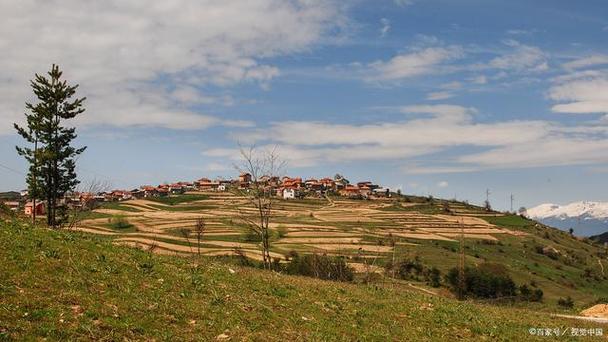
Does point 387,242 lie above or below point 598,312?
below

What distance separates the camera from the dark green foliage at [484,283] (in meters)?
105

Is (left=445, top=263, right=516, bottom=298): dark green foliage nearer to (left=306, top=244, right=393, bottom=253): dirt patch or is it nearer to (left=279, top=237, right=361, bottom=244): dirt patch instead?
(left=306, top=244, right=393, bottom=253): dirt patch

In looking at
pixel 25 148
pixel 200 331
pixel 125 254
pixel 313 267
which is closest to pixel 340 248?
pixel 313 267

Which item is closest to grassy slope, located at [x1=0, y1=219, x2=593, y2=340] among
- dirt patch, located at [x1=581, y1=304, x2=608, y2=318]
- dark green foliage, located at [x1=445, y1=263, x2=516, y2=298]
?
dirt patch, located at [x1=581, y1=304, x2=608, y2=318]

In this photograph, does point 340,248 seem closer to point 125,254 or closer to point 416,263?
point 416,263

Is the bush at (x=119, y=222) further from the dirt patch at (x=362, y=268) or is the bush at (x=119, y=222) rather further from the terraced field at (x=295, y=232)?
the dirt patch at (x=362, y=268)

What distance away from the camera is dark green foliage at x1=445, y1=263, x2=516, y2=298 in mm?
105188

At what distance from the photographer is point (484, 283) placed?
106062mm

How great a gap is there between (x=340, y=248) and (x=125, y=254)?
10494 cm

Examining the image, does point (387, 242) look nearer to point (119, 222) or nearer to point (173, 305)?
point (119, 222)

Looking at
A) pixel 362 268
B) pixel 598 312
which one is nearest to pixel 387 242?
pixel 362 268

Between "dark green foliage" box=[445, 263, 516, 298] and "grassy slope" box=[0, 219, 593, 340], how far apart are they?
79.9m

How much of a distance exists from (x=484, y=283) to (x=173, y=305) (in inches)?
3875

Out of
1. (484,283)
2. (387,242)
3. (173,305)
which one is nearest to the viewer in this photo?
(173,305)
